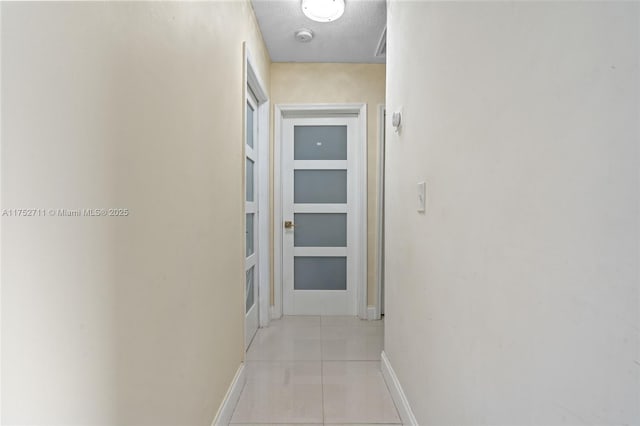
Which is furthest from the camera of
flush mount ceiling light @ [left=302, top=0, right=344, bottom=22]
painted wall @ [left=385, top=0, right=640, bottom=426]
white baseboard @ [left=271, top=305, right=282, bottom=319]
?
white baseboard @ [left=271, top=305, right=282, bottom=319]

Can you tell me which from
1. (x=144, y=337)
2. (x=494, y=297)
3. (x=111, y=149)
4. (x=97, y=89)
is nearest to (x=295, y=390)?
(x=144, y=337)

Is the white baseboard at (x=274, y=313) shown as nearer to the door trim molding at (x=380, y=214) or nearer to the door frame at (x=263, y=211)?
the door frame at (x=263, y=211)

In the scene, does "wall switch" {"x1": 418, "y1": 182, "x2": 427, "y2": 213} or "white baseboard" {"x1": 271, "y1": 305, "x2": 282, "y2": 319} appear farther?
"white baseboard" {"x1": 271, "y1": 305, "x2": 282, "y2": 319}

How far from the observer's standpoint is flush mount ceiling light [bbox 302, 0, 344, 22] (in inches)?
81.6

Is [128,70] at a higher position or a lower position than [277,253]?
higher

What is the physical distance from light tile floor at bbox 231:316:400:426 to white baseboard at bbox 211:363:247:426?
4 centimetres

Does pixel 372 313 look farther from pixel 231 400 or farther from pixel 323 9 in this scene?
pixel 323 9

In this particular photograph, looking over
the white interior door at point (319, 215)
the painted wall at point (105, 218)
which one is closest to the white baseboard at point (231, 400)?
the painted wall at point (105, 218)

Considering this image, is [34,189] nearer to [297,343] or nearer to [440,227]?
[440,227]

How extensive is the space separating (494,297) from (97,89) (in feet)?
3.32

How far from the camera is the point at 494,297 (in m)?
0.80

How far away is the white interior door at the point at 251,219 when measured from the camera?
256 centimetres

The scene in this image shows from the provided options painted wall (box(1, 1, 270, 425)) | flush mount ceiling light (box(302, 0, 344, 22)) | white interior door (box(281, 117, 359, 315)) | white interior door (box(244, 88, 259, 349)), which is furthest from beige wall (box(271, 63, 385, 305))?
painted wall (box(1, 1, 270, 425))

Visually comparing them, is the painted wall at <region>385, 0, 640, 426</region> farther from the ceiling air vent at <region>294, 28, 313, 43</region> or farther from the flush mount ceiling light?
the ceiling air vent at <region>294, 28, 313, 43</region>
